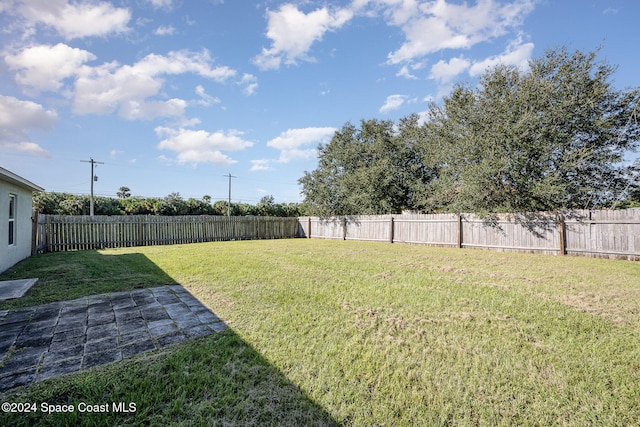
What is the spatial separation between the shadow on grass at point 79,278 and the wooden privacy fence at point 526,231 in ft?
32.9

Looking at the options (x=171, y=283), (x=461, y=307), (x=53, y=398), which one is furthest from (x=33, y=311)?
(x=461, y=307)

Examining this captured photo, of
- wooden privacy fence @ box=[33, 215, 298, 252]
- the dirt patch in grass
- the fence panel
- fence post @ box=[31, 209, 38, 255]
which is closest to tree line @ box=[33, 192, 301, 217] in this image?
wooden privacy fence @ box=[33, 215, 298, 252]

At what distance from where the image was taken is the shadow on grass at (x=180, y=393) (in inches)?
56.6

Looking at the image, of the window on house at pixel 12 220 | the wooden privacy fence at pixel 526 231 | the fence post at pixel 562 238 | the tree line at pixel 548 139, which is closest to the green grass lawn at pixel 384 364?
the window on house at pixel 12 220

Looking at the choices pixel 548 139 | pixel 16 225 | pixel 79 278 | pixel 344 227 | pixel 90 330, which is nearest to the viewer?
pixel 90 330

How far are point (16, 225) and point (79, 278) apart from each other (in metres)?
3.69

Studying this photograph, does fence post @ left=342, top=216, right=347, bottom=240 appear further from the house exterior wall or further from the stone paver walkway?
the house exterior wall

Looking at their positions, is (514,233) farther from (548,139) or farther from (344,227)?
(344,227)

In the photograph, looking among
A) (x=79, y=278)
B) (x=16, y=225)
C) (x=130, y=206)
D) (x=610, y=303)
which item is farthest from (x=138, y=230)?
(x=610, y=303)

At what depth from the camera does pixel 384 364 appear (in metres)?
1.99

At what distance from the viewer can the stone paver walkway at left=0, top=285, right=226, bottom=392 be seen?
195cm

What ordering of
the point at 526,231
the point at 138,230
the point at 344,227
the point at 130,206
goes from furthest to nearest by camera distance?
the point at 130,206 → the point at 344,227 → the point at 138,230 → the point at 526,231

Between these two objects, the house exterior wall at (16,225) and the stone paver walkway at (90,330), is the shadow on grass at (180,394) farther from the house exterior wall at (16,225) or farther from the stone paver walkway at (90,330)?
the house exterior wall at (16,225)

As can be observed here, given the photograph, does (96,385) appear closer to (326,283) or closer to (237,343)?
(237,343)
